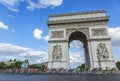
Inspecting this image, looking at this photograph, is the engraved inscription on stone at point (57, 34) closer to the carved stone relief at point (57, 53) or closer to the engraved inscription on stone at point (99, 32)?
the carved stone relief at point (57, 53)

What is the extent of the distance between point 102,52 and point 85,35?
422cm

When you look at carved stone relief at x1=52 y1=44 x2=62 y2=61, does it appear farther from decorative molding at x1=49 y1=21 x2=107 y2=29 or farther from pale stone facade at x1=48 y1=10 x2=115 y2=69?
decorative molding at x1=49 y1=21 x2=107 y2=29

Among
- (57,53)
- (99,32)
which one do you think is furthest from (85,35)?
(57,53)

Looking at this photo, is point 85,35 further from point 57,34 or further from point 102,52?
point 57,34

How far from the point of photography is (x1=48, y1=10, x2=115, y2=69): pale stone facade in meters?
25.1

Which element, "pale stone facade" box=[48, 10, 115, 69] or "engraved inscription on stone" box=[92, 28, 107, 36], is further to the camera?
"engraved inscription on stone" box=[92, 28, 107, 36]

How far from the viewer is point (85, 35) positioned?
27.3 m

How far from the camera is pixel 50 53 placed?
88.0 feet

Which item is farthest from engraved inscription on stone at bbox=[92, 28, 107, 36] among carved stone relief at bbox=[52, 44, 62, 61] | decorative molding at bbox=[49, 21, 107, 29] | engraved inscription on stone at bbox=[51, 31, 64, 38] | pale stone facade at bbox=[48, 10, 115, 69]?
carved stone relief at bbox=[52, 44, 62, 61]

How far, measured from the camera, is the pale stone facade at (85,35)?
25116 millimetres

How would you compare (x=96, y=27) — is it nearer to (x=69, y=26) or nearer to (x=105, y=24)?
(x=105, y=24)

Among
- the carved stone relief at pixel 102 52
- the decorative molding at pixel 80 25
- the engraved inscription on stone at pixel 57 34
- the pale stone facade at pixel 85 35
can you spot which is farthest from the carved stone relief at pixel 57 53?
the carved stone relief at pixel 102 52

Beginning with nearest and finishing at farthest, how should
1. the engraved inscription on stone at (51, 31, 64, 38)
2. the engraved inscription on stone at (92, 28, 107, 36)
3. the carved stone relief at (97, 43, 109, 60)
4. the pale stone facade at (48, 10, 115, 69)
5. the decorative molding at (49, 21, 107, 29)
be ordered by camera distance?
the carved stone relief at (97, 43, 109, 60) < the pale stone facade at (48, 10, 115, 69) < the engraved inscription on stone at (92, 28, 107, 36) < the decorative molding at (49, 21, 107, 29) < the engraved inscription on stone at (51, 31, 64, 38)

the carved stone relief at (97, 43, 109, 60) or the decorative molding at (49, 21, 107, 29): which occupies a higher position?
the decorative molding at (49, 21, 107, 29)
